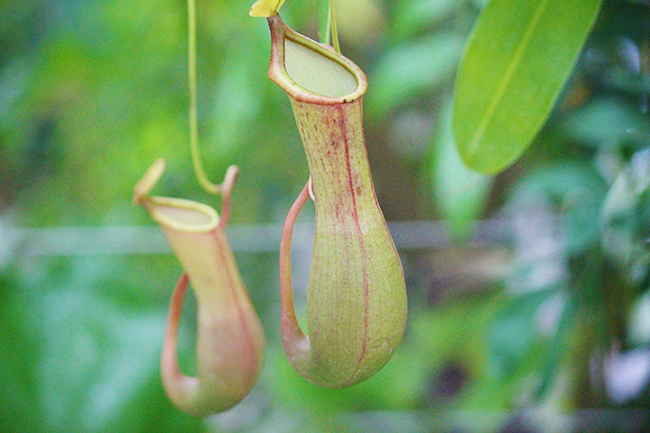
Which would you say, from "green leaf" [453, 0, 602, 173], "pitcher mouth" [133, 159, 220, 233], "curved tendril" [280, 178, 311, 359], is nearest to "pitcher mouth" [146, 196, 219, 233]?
"pitcher mouth" [133, 159, 220, 233]

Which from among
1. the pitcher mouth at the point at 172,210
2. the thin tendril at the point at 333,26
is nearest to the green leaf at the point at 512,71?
the thin tendril at the point at 333,26

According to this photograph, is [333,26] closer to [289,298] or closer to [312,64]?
[312,64]

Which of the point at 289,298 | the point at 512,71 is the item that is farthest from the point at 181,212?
the point at 512,71

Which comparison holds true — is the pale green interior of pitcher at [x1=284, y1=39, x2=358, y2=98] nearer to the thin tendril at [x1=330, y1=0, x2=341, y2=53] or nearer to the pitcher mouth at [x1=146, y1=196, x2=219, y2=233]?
the thin tendril at [x1=330, y1=0, x2=341, y2=53]

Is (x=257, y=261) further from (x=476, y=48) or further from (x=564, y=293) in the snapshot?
(x=476, y=48)

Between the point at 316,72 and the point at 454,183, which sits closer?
the point at 316,72

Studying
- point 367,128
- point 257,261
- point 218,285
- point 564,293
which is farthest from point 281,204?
point 218,285
